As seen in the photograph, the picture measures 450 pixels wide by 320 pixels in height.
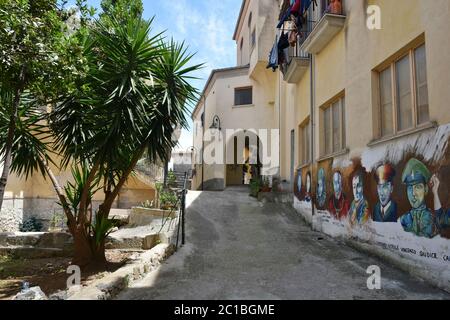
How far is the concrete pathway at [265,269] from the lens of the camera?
4895 millimetres

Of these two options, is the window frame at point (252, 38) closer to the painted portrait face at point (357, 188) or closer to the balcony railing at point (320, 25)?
the balcony railing at point (320, 25)

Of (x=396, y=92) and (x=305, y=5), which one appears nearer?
(x=396, y=92)

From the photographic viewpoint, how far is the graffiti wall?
15.3 feet

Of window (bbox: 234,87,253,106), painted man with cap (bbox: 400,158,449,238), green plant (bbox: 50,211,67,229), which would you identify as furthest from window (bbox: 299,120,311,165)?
green plant (bbox: 50,211,67,229)

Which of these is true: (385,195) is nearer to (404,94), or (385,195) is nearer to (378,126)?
(378,126)

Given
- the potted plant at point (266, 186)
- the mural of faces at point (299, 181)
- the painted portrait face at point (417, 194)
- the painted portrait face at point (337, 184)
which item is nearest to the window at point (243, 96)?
the potted plant at point (266, 186)

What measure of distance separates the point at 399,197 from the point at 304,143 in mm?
6264

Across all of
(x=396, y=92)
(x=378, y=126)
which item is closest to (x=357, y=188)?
(x=378, y=126)

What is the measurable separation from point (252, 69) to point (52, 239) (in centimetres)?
1126

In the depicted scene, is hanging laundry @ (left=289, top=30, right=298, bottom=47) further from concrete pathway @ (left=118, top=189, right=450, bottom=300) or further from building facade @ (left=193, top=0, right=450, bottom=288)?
concrete pathway @ (left=118, top=189, right=450, bottom=300)

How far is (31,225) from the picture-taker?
608 inches
